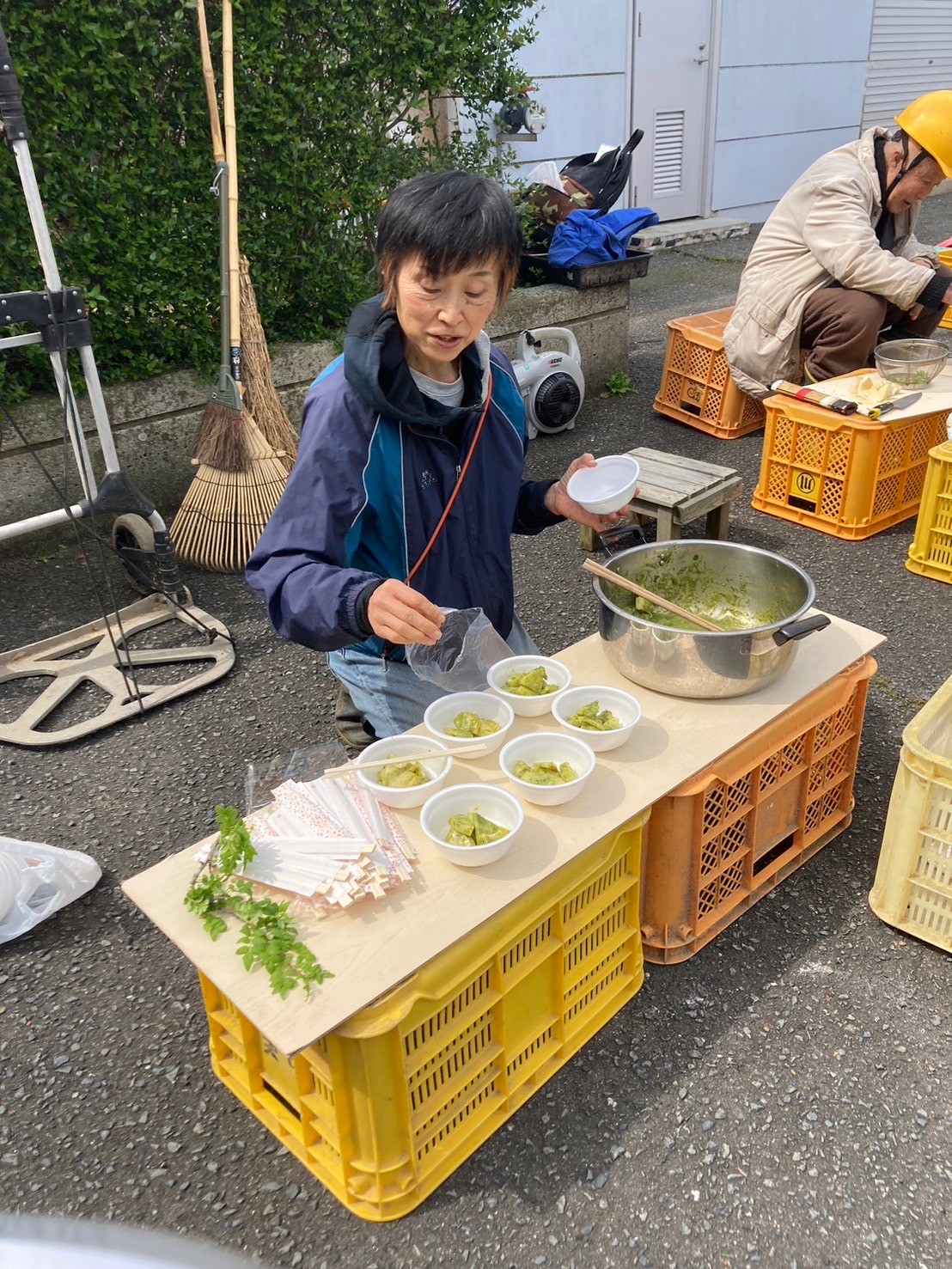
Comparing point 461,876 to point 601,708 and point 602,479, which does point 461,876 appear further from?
point 602,479

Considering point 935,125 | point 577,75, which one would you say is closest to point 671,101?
point 577,75

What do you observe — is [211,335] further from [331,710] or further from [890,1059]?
[890,1059]

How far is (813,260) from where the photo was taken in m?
5.44

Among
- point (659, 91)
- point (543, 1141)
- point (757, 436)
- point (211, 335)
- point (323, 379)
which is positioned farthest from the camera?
point (659, 91)

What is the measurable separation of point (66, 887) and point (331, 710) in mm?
1167

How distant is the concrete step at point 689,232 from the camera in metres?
10.4

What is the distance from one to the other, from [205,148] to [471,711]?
12.4ft

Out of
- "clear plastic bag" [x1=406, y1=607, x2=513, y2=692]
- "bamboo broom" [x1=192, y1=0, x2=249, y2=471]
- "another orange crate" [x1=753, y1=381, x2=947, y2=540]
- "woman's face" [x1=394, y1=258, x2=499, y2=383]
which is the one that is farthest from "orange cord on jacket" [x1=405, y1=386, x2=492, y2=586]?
"another orange crate" [x1=753, y1=381, x2=947, y2=540]

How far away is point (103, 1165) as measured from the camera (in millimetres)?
2129

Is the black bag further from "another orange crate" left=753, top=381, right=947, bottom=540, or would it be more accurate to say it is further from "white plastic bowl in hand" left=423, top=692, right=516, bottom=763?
"white plastic bowl in hand" left=423, top=692, right=516, bottom=763

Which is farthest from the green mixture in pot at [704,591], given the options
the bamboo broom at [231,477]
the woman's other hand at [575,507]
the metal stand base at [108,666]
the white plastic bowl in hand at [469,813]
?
the bamboo broom at [231,477]

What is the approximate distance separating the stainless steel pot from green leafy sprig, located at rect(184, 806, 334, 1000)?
1035 millimetres

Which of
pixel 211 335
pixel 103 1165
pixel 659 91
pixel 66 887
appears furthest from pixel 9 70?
pixel 659 91

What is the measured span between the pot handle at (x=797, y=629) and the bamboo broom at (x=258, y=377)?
3.07m
